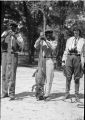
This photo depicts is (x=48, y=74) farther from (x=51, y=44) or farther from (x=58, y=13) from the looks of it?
(x=58, y=13)

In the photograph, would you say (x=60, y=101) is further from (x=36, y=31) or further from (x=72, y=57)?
(x=36, y=31)

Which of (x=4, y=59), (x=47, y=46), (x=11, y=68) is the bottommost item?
(x=11, y=68)

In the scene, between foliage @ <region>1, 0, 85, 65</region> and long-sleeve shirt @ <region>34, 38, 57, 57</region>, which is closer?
long-sleeve shirt @ <region>34, 38, 57, 57</region>

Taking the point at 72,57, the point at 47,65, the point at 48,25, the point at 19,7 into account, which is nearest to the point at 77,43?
the point at 72,57

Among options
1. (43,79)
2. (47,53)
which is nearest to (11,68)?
(43,79)

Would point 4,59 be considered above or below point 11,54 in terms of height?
below

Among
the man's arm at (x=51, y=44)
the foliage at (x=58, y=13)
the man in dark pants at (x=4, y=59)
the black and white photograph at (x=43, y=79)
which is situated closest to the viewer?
the black and white photograph at (x=43, y=79)

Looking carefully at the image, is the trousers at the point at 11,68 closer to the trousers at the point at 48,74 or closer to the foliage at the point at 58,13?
the trousers at the point at 48,74

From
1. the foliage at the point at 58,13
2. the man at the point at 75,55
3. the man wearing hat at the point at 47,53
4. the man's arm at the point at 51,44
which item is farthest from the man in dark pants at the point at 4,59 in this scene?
the foliage at the point at 58,13

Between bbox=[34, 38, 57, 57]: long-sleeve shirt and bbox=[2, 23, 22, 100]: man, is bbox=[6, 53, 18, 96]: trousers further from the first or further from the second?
bbox=[34, 38, 57, 57]: long-sleeve shirt

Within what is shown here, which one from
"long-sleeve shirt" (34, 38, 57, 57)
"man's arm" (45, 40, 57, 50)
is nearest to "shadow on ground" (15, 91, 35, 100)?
"long-sleeve shirt" (34, 38, 57, 57)

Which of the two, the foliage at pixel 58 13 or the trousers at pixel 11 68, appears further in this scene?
the foliage at pixel 58 13

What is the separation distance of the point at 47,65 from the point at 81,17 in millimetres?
14463

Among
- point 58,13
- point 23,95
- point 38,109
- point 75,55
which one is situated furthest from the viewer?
point 58,13
